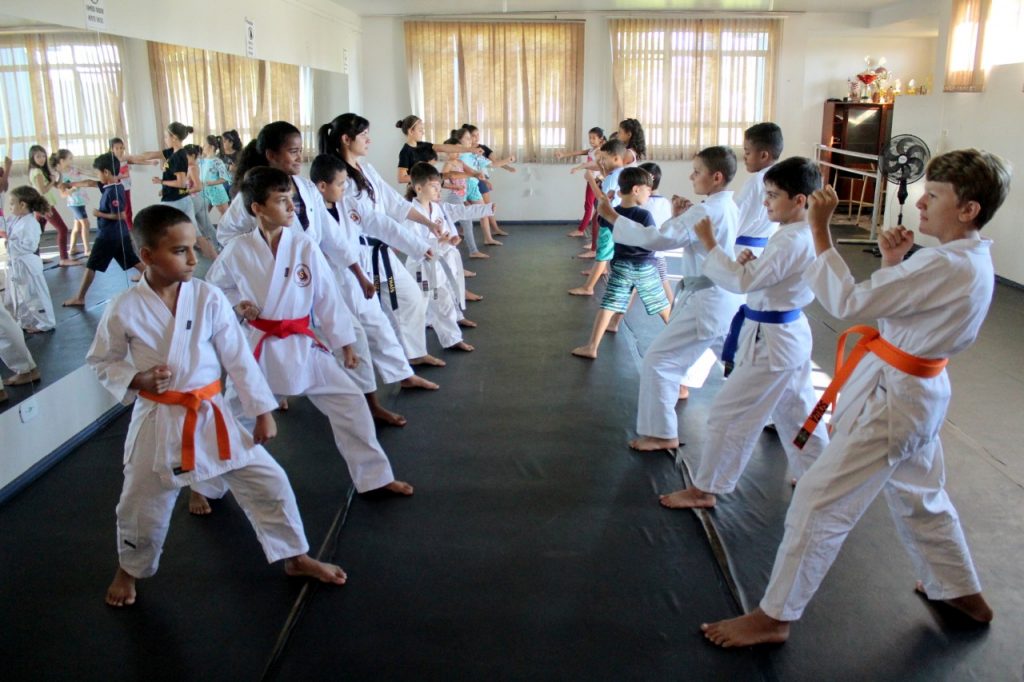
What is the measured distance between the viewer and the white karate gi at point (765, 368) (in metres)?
2.34

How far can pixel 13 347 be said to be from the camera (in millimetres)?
3219

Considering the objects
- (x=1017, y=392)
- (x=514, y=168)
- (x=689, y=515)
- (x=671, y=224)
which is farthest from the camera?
(x=514, y=168)

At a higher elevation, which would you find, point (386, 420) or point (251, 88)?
point (251, 88)

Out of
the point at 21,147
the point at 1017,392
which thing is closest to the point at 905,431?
the point at 1017,392

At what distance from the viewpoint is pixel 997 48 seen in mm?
6781

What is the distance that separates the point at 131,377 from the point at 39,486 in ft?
4.64

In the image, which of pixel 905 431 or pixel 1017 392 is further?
pixel 1017 392

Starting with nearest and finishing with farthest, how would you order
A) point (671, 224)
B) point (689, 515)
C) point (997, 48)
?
point (689, 515), point (671, 224), point (997, 48)

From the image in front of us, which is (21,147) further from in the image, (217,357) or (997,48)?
(997,48)

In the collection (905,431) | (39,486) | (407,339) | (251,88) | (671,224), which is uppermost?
(251,88)

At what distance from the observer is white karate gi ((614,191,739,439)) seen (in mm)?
3000

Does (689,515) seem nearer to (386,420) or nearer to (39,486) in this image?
(386,420)

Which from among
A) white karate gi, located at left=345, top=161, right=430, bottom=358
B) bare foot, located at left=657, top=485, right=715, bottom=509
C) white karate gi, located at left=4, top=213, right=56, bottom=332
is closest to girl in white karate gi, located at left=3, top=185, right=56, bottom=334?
white karate gi, located at left=4, top=213, right=56, bottom=332

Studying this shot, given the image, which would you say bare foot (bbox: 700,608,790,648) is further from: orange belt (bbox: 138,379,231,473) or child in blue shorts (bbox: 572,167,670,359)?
child in blue shorts (bbox: 572,167,670,359)
